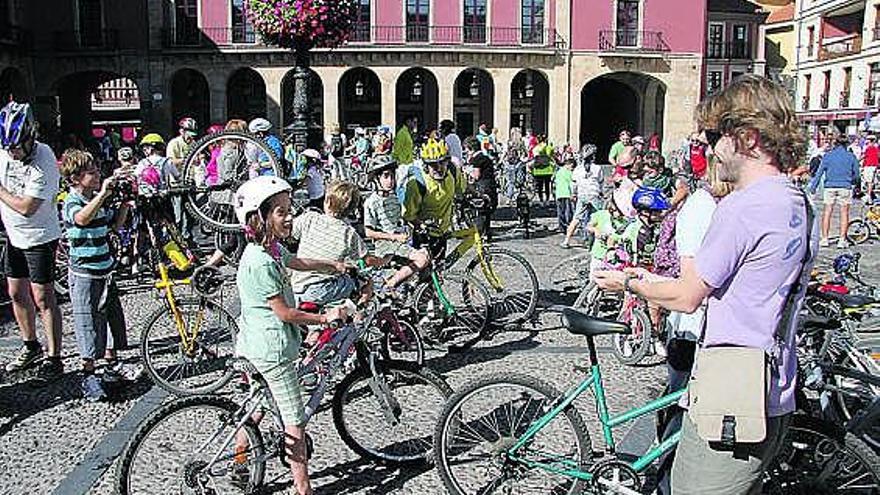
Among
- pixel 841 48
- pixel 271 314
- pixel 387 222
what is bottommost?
pixel 271 314

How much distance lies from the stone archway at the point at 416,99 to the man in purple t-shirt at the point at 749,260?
40968mm

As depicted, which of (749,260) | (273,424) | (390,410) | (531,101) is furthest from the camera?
(531,101)

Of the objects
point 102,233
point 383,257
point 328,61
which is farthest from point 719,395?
point 328,61

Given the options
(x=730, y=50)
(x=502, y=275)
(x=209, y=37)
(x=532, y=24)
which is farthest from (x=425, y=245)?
(x=730, y=50)

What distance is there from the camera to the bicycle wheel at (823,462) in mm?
3279

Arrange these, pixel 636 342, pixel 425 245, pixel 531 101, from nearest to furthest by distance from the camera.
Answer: pixel 636 342 → pixel 425 245 → pixel 531 101

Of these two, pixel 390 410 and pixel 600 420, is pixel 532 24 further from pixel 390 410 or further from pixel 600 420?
pixel 600 420

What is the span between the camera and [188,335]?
19.5 ft

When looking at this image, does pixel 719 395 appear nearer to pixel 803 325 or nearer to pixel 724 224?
pixel 724 224

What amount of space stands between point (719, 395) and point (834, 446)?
4.01ft

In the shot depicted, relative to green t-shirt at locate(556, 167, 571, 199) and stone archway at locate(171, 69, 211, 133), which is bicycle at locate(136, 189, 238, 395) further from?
stone archway at locate(171, 69, 211, 133)

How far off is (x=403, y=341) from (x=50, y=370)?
9.02ft

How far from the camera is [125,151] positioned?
31.8ft

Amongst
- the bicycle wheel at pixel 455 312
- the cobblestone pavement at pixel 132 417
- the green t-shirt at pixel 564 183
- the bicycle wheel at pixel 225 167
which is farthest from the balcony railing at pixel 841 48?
the bicycle wheel at pixel 455 312
